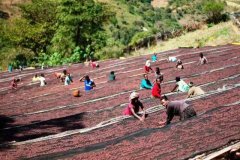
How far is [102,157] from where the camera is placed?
430 inches

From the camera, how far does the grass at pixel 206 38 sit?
42.9 m

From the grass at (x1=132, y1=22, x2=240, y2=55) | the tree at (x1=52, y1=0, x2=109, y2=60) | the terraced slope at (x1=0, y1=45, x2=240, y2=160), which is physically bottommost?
the terraced slope at (x1=0, y1=45, x2=240, y2=160)

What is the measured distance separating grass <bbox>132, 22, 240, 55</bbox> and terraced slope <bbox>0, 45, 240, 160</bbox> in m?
10.5

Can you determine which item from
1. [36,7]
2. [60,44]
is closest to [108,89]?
[60,44]

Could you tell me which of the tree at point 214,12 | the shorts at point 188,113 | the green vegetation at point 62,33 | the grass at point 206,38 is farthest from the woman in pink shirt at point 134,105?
the tree at point 214,12

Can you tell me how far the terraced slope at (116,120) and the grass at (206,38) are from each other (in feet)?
34.6

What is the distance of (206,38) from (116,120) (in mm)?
32498

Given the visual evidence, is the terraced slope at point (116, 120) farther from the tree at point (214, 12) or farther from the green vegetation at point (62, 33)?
the tree at point (214, 12)

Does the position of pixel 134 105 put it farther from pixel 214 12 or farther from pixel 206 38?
pixel 214 12

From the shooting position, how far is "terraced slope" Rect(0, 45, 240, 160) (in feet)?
37.1

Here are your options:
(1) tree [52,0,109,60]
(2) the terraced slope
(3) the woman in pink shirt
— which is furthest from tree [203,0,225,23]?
(3) the woman in pink shirt

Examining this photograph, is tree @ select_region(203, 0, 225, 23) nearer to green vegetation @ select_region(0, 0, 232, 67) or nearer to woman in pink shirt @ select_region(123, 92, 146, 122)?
green vegetation @ select_region(0, 0, 232, 67)

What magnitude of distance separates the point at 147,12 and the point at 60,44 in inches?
2587

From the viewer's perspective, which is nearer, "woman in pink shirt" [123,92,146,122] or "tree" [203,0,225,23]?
"woman in pink shirt" [123,92,146,122]
